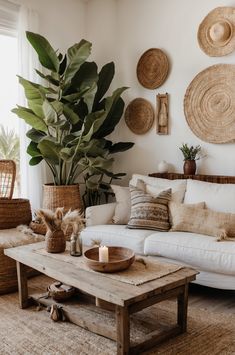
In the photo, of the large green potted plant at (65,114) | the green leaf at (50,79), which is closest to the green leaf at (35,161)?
the large green potted plant at (65,114)

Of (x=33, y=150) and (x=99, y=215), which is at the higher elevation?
(x=33, y=150)

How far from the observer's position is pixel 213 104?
384 cm

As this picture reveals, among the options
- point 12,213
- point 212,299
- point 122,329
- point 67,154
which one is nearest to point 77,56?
point 67,154

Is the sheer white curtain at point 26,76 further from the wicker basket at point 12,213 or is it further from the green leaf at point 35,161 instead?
the wicker basket at point 12,213

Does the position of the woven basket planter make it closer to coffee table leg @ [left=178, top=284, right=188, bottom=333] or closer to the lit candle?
the lit candle

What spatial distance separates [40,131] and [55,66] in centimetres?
72

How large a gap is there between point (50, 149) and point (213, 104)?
1.73 m

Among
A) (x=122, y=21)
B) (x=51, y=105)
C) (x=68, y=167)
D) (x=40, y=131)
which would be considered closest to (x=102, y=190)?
(x=68, y=167)

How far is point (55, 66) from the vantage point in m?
3.92

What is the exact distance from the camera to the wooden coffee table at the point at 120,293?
6.60 feet

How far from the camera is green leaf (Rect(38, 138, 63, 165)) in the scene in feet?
12.3

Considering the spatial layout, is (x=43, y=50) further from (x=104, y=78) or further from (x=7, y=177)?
(x=7, y=177)

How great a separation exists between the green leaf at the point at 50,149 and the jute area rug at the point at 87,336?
5.31ft

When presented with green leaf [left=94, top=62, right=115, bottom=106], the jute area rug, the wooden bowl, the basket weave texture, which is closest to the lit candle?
the wooden bowl
